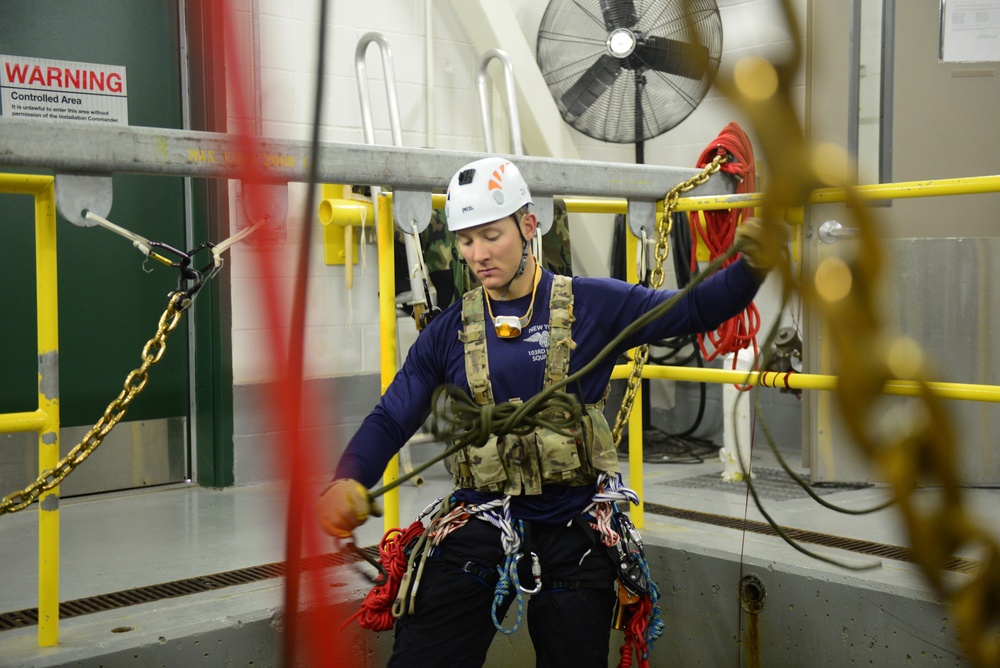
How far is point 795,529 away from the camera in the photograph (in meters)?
3.84

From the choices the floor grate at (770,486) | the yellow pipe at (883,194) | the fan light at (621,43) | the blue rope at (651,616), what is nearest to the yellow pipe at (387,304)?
the yellow pipe at (883,194)

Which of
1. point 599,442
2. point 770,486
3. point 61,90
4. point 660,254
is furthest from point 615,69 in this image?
point 599,442

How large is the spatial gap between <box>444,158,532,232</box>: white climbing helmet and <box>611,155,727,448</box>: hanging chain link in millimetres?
670

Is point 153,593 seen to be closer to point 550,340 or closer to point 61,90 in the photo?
point 550,340

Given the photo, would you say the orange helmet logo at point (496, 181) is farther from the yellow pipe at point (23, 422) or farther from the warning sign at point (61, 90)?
the warning sign at point (61, 90)

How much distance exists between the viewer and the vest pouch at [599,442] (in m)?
2.64

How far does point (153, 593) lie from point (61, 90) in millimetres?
2485

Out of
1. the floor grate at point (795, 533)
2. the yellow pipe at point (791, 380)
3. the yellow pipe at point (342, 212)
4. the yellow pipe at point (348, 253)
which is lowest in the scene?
the floor grate at point (795, 533)

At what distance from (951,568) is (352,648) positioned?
8.57ft

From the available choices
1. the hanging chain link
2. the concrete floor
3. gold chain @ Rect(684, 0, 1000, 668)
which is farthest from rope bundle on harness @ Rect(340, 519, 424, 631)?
gold chain @ Rect(684, 0, 1000, 668)

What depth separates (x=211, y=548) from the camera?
371 centimetres

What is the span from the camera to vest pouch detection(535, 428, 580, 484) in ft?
8.48

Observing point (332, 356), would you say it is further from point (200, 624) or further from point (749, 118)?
point (749, 118)

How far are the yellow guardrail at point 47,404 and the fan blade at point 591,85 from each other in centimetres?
349
